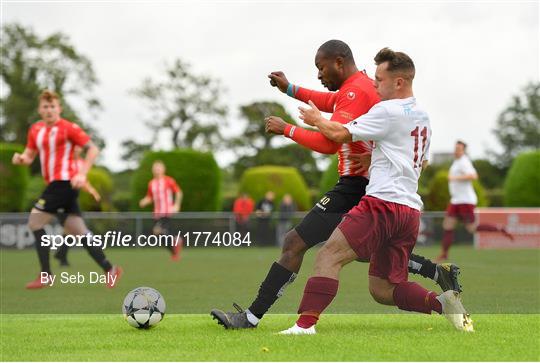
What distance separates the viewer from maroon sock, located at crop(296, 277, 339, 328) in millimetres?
6469

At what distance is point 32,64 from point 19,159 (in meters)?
51.5

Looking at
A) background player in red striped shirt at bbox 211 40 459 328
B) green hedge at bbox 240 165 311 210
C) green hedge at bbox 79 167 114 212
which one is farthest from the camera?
green hedge at bbox 240 165 311 210

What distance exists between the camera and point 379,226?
6.45 metres

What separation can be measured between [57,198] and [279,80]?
547 centimetres

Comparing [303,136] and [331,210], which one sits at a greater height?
[303,136]

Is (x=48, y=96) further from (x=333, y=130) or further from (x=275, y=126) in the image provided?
(x=333, y=130)

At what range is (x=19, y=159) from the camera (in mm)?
11375

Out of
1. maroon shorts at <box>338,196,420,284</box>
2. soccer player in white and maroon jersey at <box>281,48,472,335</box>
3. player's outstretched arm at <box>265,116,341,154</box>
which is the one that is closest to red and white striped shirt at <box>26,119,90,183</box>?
player's outstretched arm at <box>265,116,341,154</box>

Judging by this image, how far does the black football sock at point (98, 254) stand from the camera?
38.1 ft

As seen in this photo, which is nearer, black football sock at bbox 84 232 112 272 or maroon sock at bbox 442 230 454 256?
black football sock at bbox 84 232 112 272

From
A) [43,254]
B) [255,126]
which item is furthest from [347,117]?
[255,126]

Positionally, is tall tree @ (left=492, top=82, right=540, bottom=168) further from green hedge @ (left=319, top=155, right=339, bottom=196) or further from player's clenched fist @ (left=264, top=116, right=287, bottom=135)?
player's clenched fist @ (left=264, top=116, right=287, bottom=135)

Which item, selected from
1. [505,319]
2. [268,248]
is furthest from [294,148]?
[505,319]

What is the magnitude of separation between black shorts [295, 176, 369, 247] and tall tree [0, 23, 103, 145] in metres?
53.9
